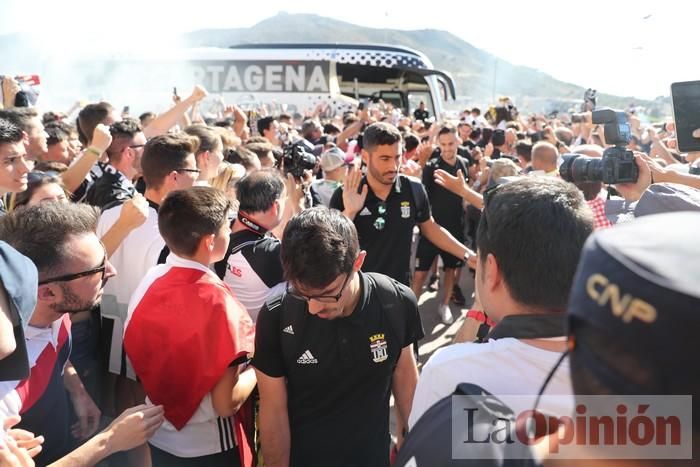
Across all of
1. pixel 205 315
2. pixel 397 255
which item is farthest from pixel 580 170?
pixel 205 315

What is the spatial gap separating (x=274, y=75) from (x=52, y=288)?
736 inches

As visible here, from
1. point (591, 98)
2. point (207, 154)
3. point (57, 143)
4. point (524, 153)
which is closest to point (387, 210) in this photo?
point (207, 154)

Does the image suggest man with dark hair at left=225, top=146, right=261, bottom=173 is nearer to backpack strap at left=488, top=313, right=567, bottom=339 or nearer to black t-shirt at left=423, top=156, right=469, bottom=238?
black t-shirt at left=423, top=156, right=469, bottom=238

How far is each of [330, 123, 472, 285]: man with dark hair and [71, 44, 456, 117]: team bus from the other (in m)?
15.2

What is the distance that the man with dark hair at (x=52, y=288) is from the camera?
6.02ft

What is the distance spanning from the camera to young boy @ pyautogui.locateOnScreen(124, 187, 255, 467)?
189cm

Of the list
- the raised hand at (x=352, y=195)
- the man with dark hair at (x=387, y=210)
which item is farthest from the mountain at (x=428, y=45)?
the raised hand at (x=352, y=195)

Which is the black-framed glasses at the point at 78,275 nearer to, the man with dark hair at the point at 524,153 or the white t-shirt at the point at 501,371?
the white t-shirt at the point at 501,371

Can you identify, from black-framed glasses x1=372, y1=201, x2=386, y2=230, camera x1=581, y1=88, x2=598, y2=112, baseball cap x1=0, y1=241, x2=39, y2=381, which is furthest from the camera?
camera x1=581, y1=88, x2=598, y2=112

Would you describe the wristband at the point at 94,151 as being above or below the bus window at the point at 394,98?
above

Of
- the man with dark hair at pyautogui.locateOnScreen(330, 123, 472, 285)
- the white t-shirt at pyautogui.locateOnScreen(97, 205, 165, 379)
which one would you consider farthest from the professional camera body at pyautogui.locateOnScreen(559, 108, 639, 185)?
the white t-shirt at pyautogui.locateOnScreen(97, 205, 165, 379)

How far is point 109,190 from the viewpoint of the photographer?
351 cm

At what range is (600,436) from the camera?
2.43 ft

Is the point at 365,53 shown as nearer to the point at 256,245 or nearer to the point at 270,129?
the point at 270,129
